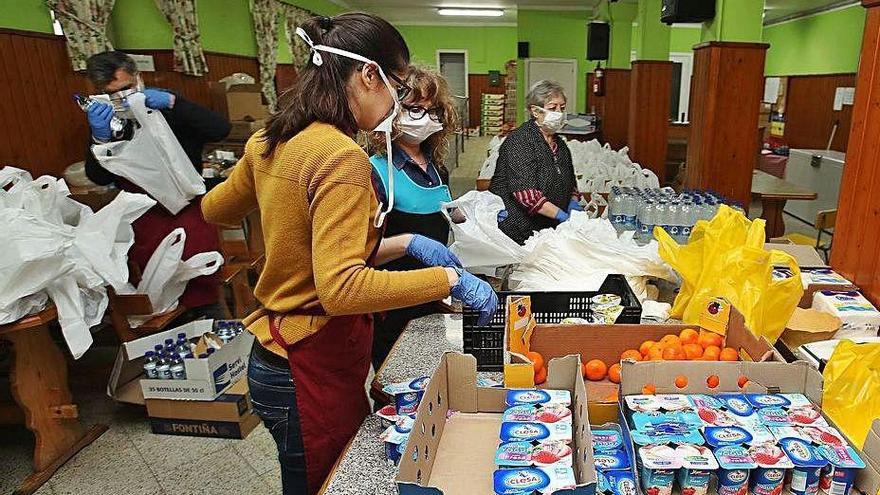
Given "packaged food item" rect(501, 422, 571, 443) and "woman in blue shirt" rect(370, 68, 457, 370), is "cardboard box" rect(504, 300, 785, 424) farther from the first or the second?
"woman in blue shirt" rect(370, 68, 457, 370)

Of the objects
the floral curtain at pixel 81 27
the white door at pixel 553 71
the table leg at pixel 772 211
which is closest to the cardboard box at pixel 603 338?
the table leg at pixel 772 211

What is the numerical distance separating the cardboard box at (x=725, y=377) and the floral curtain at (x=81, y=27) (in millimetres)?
4297

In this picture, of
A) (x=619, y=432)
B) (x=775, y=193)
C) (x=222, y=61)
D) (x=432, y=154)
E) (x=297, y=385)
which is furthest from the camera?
(x=222, y=61)

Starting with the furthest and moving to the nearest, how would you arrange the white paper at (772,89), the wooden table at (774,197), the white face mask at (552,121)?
the white paper at (772,89) < the wooden table at (774,197) < the white face mask at (552,121)

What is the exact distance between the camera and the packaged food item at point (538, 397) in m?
1.05

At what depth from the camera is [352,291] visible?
0.96m

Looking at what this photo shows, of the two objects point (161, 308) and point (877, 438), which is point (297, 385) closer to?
point (877, 438)

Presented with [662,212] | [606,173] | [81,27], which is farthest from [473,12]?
[662,212]

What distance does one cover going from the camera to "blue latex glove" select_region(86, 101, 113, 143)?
2627mm

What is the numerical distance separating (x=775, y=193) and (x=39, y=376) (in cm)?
470

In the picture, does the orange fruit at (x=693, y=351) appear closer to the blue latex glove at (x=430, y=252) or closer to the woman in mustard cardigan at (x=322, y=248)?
the woman in mustard cardigan at (x=322, y=248)

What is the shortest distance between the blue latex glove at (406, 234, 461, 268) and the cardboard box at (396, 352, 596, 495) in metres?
0.36

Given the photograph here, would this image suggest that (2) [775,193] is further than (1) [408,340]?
Yes

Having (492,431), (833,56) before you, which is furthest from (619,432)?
(833,56)
